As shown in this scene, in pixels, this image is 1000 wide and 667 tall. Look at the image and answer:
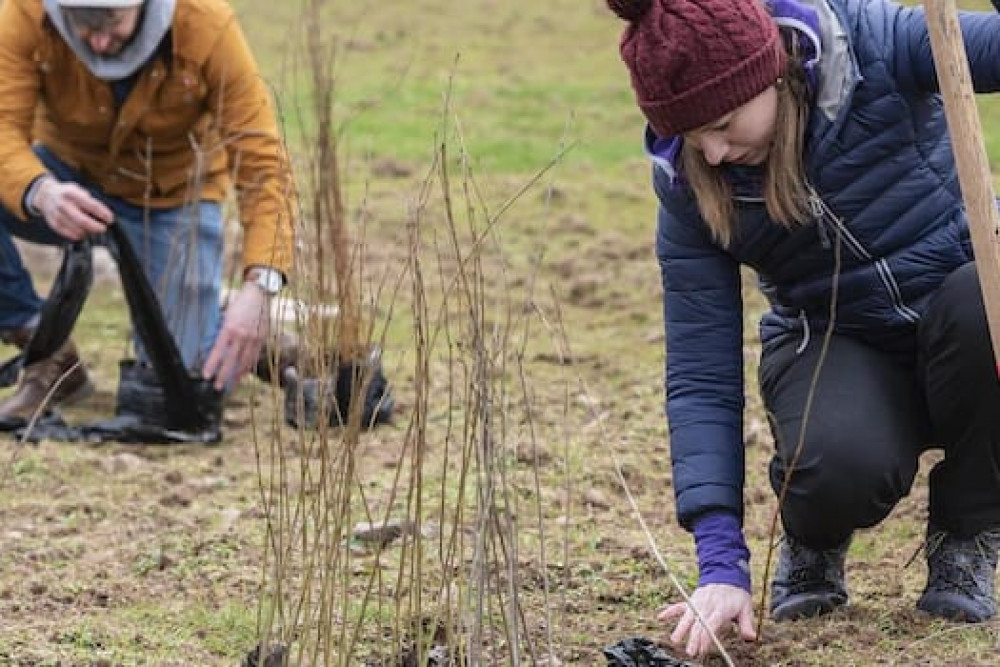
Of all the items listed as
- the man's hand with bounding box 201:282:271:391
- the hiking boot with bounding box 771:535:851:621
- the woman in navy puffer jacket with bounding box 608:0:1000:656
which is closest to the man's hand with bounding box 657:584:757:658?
the woman in navy puffer jacket with bounding box 608:0:1000:656

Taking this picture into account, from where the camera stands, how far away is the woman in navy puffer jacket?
2488 millimetres

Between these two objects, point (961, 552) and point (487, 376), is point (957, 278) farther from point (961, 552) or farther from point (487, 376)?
point (487, 376)

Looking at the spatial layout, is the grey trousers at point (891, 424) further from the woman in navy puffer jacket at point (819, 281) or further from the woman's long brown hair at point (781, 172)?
the woman's long brown hair at point (781, 172)

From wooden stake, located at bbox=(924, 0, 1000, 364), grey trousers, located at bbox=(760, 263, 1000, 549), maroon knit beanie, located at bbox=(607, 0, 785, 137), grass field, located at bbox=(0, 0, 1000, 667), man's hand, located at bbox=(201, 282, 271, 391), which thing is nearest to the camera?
wooden stake, located at bbox=(924, 0, 1000, 364)

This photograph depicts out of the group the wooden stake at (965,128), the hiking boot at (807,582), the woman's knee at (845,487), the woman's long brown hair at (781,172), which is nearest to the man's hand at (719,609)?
the woman's knee at (845,487)

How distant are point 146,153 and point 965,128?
9.67 ft

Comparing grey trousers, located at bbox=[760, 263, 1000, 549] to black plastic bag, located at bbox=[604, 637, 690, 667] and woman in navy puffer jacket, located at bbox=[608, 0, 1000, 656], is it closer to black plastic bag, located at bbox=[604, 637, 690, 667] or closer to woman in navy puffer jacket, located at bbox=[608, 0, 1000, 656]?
woman in navy puffer jacket, located at bbox=[608, 0, 1000, 656]

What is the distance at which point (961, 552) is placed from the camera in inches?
113

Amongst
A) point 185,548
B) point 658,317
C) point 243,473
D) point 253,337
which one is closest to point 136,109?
point 253,337

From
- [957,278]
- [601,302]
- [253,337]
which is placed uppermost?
[957,278]

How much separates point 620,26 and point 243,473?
7.47 meters

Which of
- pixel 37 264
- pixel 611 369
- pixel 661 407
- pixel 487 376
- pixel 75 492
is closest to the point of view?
pixel 487 376

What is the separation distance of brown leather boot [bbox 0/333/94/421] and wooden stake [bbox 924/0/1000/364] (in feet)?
9.23

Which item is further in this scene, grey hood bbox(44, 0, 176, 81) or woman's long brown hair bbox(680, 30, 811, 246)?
grey hood bbox(44, 0, 176, 81)
